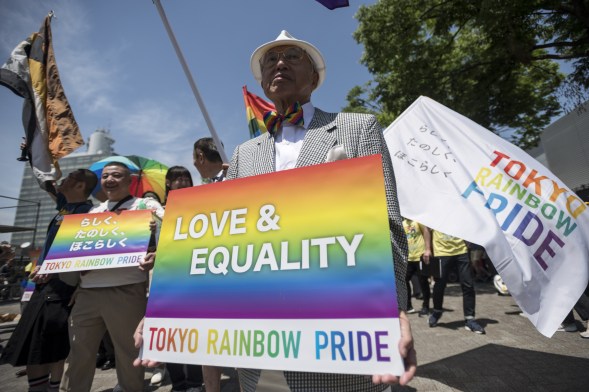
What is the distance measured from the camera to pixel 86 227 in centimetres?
259

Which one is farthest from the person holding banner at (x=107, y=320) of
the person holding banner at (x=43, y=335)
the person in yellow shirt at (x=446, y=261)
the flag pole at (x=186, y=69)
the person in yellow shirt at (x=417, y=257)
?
the person in yellow shirt at (x=417, y=257)

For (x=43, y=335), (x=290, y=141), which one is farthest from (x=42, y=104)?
(x=290, y=141)

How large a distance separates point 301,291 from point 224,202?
508 mm

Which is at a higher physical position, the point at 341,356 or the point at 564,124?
the point at 564,124

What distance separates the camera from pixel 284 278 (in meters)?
1.06

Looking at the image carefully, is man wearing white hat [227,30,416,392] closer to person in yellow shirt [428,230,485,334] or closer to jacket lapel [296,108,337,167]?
jacket lapel [296,108,337,167]

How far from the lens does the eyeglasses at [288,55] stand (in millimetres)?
1714

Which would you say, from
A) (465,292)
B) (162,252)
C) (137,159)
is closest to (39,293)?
(162,252)

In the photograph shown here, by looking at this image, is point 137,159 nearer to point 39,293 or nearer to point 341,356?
point 39,293

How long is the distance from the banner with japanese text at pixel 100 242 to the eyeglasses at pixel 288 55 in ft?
5.35

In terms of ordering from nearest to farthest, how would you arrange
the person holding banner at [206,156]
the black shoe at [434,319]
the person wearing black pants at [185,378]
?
the person wearing black pants at [185,378], the person holding banner at [206,156], the black shoe at [434,319]

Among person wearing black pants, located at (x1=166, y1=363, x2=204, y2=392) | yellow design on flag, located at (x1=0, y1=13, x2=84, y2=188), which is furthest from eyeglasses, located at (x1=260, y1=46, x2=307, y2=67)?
yellow design on flag, located at (x1=0, y1=13, x2=84, y2=188)

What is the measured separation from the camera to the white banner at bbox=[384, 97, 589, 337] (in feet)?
6.90

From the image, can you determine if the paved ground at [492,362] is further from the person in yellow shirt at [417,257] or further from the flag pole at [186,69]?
the flag pole at [186,69]
